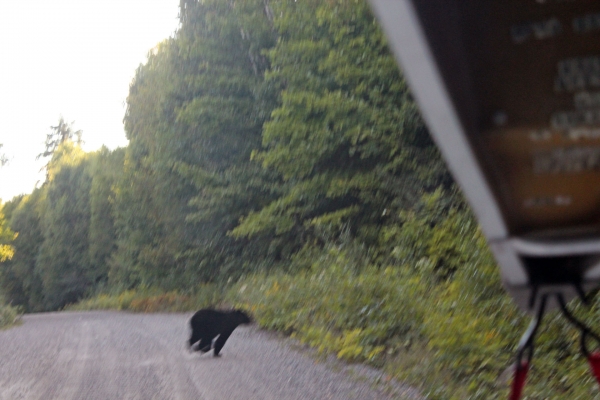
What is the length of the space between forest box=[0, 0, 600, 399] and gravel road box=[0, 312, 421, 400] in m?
0.61

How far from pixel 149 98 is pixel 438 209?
17.1 meters

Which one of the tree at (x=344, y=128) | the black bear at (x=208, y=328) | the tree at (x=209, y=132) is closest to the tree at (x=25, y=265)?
the tree at (x=209, y=132)

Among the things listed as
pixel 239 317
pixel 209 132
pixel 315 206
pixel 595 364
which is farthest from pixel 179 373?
pixel 209 132

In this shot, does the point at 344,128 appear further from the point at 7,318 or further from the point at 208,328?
the point at 7,318

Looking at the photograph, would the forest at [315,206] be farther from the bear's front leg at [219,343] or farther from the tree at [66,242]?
the tree at [66,242]

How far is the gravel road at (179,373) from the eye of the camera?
23.4 feet

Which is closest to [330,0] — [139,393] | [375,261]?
[375,261]

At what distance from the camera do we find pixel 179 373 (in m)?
8.50

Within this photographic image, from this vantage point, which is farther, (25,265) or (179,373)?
(25,265)

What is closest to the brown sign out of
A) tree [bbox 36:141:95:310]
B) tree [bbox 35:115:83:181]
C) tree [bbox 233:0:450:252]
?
tree [bbox 233:0:450:252]

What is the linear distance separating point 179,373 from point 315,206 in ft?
32.3

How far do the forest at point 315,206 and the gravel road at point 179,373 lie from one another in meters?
0.61

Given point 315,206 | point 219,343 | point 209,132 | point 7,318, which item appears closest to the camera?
point 219,343

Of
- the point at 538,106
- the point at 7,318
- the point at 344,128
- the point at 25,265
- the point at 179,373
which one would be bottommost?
the point at 25,265
